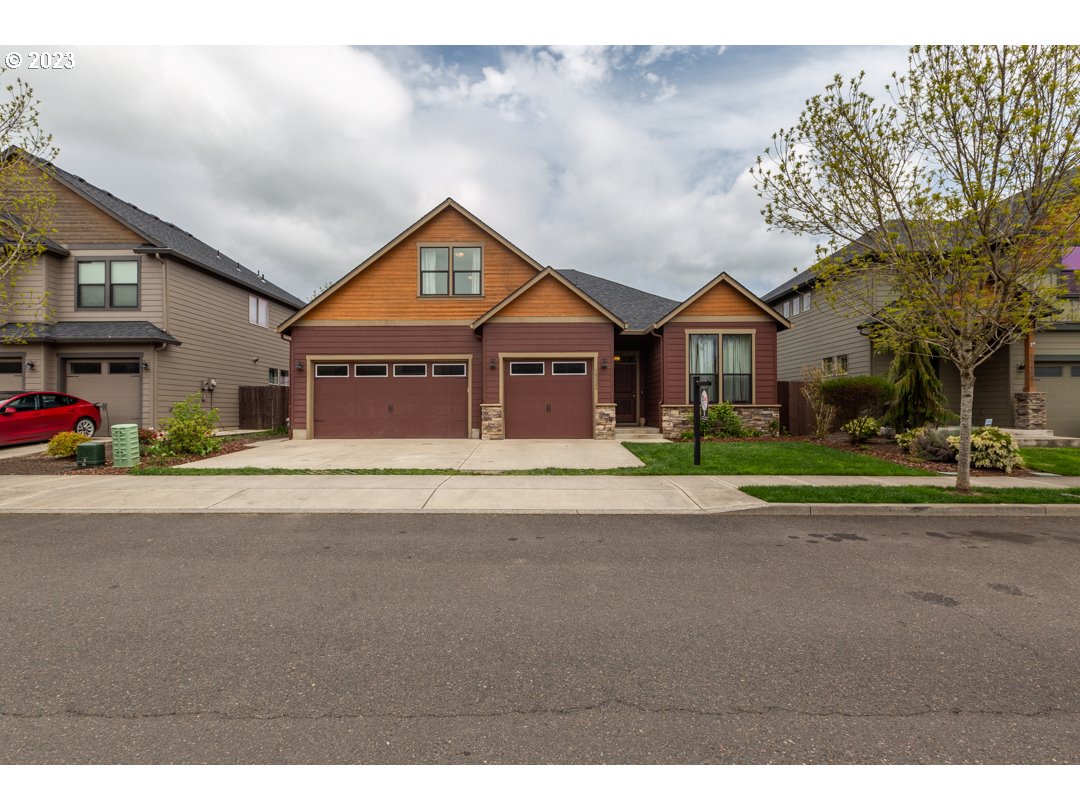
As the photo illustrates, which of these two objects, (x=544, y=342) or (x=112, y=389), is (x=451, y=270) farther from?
(x=112, y=389)

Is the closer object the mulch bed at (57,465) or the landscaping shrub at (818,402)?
the mulch bed at (57,465)

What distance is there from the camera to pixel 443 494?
27.3 feet

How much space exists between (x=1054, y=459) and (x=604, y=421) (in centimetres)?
1098

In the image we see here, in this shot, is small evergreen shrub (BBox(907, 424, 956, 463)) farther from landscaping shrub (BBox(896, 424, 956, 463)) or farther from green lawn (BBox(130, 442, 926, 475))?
green lawn (BBox(130, 442, 926, 475))

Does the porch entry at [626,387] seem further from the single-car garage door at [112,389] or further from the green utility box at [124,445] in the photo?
the single-car garage door at [112,389]

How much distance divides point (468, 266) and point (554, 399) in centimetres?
576

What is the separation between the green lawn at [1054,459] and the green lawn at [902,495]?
121 inches

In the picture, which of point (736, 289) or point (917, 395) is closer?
point (917, 395)

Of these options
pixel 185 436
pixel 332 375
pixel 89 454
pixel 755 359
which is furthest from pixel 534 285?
pixel 89 454

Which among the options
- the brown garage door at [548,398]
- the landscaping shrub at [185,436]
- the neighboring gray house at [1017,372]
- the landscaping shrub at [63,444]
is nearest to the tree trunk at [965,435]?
the neighboring gray house at [1017,372]

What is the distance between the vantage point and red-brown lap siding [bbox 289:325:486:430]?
17375 mm

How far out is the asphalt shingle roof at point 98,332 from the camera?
668 inches

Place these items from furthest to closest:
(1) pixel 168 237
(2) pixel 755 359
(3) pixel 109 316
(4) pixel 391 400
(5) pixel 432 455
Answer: (1) pixel 168 237, (3) pixel 109 316, (4) pixel 391 400, (2) pixel 755 359, (5) pixel 432 455

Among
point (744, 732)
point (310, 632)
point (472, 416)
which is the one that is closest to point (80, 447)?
point (472, 416)
